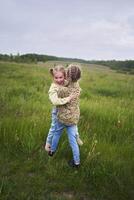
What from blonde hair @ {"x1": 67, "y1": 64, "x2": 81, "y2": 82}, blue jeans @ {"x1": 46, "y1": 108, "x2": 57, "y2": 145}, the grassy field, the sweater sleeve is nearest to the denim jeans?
blue jeans @ {"x1": 46, "y1": 108, "x2": 57, "y2": 145}

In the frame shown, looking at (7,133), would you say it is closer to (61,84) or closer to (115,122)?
(61,84)

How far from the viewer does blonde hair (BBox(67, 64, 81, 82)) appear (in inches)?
199

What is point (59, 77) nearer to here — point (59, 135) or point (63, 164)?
point (59, 135)

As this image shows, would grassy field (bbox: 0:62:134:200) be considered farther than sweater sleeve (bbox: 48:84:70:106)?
No

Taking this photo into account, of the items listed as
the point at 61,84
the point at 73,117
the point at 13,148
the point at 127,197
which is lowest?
the point at 127,197

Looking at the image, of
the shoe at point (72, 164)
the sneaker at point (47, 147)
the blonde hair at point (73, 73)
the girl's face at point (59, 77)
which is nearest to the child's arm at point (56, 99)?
the girl's face at point (59, 77)

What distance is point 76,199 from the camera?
448cm

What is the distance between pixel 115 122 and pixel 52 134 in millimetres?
2212

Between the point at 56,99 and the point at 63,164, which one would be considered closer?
the point at 56,99

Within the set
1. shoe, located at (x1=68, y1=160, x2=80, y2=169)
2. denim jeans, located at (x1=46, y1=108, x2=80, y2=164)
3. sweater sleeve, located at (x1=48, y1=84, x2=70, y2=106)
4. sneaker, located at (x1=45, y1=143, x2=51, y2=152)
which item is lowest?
shoe, located at (x1=68, y1=160, x2=80, y2=169)

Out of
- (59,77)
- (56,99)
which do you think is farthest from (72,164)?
(59,77)

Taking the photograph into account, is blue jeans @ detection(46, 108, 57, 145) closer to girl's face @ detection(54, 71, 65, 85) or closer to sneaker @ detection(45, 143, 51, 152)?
sneaker @ detection(45, 143, 51, 152)

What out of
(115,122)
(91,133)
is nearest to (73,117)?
(91,133)

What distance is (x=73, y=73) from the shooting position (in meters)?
5.04
